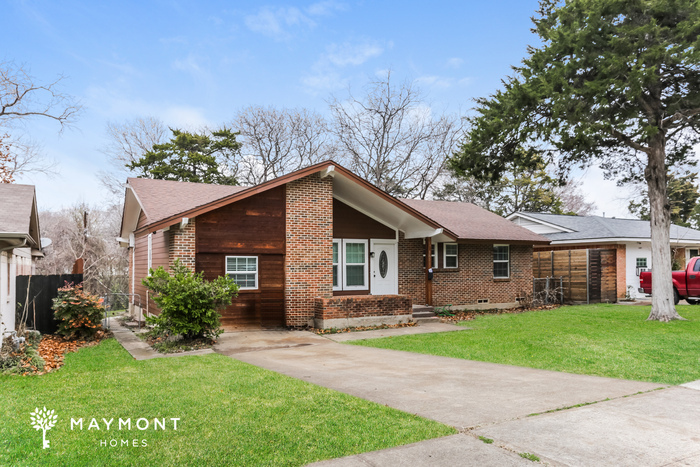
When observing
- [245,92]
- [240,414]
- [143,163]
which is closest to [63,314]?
[240,414]

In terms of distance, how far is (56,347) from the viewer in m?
11.6

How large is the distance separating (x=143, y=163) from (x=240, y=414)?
99.6 feet

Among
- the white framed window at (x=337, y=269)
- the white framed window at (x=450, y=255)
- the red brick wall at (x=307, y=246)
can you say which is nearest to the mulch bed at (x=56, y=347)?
the red brick wall at (x=307, y=246)

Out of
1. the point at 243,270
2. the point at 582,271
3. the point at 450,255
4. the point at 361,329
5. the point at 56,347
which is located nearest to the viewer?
the point at 56,347

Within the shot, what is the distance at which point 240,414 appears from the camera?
5645 mm

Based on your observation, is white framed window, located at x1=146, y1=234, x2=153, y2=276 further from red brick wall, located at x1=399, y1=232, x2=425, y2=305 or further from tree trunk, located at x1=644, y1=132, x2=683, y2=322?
tree trunk, located at x1=644, y1=132, x2=683, y2=322

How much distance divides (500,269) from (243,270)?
457 inches

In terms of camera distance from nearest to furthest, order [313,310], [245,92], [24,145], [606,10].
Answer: [606,10] → [313,310] → [24,145] → [245,92]

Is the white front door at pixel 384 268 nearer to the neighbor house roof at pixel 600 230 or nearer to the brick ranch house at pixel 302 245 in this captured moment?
the brick ranch house at pixel 302 245

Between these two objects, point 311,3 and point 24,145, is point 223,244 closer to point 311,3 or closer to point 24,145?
point 311,3

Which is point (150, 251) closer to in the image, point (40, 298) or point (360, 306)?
point (40, 298)

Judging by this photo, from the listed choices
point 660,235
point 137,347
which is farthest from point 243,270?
point 660,235

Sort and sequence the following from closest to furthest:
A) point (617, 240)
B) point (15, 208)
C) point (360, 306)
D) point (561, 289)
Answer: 1. point (15, 208)
2. point (360, 306)
3. point (561, 289)
4. point (617, 240)

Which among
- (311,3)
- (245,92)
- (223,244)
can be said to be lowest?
(223,244)
